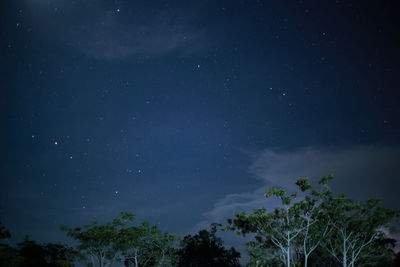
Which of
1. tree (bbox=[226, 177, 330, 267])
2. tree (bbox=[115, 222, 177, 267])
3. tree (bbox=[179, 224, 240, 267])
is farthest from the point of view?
tree (bbox=[179, 224, 240, 267])

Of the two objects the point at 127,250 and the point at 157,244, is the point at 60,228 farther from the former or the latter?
the point at 157,244

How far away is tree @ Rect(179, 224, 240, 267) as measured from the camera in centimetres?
4469

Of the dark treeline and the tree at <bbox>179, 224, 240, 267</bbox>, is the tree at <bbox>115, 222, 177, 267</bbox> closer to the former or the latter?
the dark treeline

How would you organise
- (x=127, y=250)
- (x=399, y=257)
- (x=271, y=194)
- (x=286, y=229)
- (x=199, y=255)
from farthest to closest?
(x=199, y=255) < (x=399, y=257) < (x=127, y=250) < (x=286, y=229) < (x=271, y=194)

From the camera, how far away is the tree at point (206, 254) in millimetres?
44688

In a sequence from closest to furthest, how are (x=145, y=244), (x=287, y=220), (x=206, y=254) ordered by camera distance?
(x=287, y=220)
(x=145, y=244)
(x=206, y=254)

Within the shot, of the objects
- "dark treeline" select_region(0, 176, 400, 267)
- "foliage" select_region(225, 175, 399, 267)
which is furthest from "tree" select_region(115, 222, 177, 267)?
"foliage" select_region(225, 175, 399, 267)

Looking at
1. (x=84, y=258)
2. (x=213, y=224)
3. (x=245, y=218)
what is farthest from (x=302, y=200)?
(x=213, y=224)

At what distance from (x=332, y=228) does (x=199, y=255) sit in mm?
26853

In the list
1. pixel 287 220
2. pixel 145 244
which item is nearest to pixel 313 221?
pixel 287 220

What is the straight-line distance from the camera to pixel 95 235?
25.3 m

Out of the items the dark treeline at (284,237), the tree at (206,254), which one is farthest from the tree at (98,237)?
the tree at (206,254)

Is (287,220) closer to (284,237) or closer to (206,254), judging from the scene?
(284,237)

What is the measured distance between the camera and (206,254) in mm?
45000
